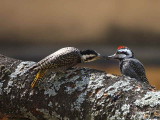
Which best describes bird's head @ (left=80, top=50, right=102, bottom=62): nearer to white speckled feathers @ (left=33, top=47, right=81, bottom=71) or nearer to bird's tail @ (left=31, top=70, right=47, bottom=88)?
white speckled feathers @ (left=33, top=47, right=81, bottom=71)

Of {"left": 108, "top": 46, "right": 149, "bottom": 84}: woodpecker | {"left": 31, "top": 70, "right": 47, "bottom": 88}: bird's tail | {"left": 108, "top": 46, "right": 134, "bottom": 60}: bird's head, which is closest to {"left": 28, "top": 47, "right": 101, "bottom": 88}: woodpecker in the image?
{"left": 31, "top": 70, "right": 47, "bottom": 88}: bird's tail

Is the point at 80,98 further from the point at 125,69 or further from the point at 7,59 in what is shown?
the point at 125,69

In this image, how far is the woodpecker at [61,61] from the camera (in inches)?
112

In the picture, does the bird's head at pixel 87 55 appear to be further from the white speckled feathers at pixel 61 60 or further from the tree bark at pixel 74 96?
the tree bark at pixel 74 96

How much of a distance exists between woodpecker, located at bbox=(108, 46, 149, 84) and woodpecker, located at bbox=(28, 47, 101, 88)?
1.21ft

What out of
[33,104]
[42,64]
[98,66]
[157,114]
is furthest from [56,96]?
[98,66]

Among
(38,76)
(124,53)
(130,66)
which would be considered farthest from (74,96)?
(124,53)

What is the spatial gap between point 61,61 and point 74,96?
50 centimetres

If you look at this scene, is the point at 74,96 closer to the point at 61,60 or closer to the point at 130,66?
the point at 61,60

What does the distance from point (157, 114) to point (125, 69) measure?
1.52 m

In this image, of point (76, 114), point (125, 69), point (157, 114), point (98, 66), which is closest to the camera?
point (157, 114)

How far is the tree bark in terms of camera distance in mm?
2379

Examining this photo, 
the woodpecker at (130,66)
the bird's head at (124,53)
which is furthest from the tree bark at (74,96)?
the bird's head at (124,53)

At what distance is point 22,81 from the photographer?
2.79m
